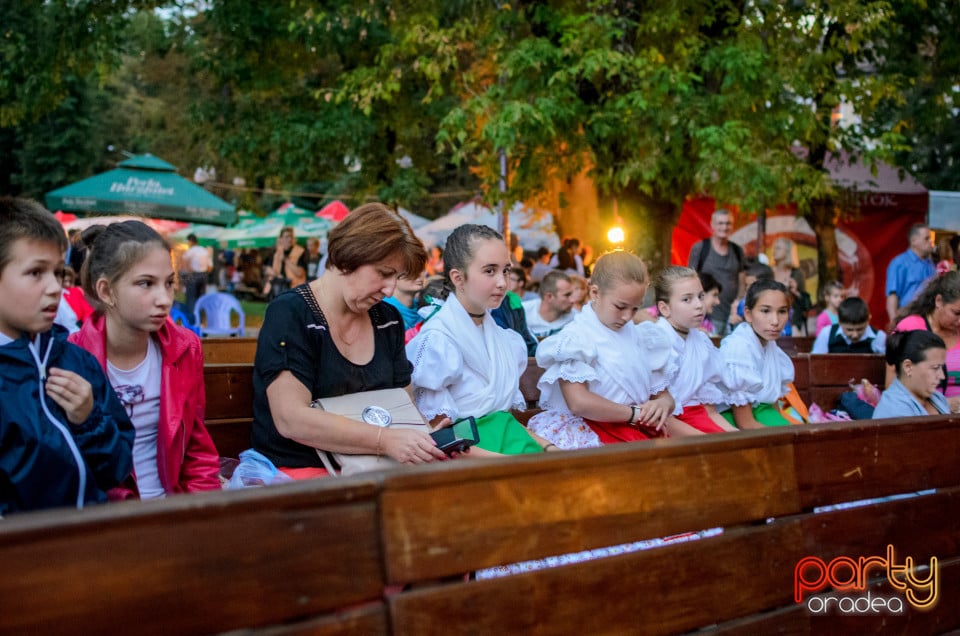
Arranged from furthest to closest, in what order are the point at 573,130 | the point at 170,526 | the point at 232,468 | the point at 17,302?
the point at 573,130, the point at 232,468, the point at 17,302, the point at 170,526

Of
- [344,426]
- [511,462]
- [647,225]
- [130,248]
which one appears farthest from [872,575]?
[647,225]

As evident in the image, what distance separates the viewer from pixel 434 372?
4.18 metres

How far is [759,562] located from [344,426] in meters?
1.48

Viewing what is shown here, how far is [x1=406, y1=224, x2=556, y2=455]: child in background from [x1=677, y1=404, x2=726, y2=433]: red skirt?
1.32 metres

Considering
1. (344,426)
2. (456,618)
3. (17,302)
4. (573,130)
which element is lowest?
(456,618)

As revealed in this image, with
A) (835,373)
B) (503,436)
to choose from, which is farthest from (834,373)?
(503,436)

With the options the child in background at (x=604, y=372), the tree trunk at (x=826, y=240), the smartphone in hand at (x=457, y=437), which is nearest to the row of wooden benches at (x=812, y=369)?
the child in background at (x=604, y=372)

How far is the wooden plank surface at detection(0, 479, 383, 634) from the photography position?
191 centimetres

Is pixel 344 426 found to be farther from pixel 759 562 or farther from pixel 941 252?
pixel 941 252

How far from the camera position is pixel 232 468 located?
13.9ft

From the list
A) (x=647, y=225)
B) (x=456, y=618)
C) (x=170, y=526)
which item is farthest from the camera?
(x=647, y=225)

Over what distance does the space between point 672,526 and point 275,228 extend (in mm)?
33967

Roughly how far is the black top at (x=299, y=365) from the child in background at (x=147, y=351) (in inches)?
9.5

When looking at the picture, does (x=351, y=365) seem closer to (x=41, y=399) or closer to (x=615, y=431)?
(x=41, y=399)
